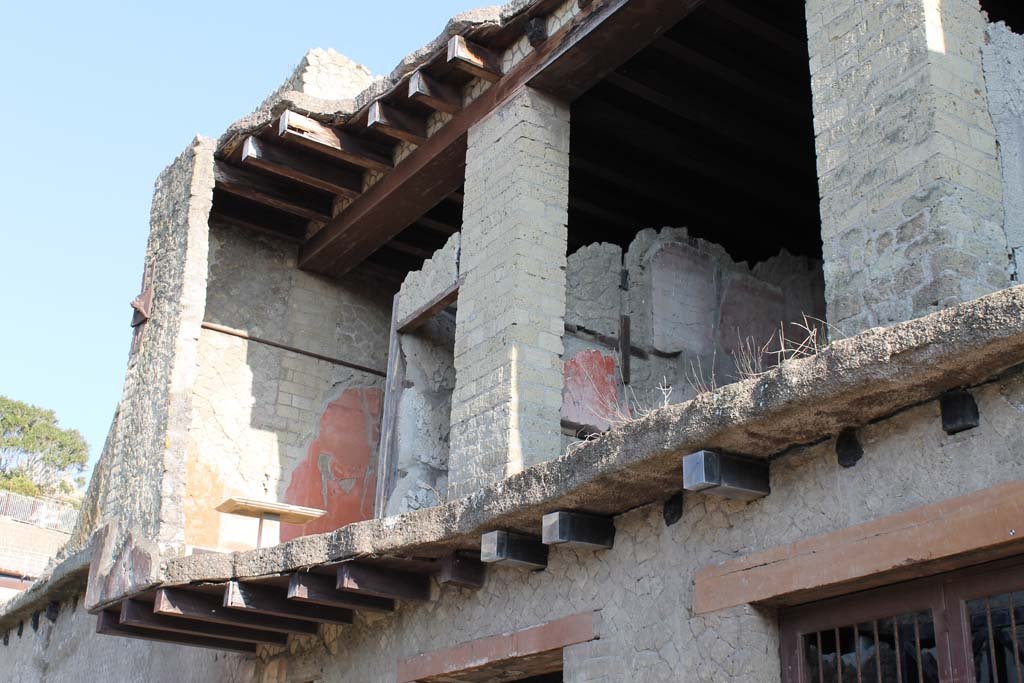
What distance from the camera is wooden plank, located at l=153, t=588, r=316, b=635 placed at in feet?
25.6

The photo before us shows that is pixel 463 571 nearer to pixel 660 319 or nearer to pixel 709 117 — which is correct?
pixel 660 319

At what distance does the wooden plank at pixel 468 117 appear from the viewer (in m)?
7.84

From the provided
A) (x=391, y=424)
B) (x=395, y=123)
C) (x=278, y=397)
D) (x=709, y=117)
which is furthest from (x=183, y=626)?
(x=709, y=117)

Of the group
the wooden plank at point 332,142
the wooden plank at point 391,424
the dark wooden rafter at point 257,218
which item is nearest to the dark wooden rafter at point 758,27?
the wooden plank at point 332,142

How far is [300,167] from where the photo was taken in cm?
1013

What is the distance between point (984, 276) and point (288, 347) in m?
6.87

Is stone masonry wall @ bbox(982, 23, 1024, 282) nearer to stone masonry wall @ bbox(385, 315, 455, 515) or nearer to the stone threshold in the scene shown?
the stone threshold

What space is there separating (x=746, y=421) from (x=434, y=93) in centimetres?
473

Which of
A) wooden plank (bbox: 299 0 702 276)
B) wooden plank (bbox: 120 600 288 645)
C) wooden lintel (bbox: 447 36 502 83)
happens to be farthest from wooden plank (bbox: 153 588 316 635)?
wooden lintel (bbox: 447 36 502 83)

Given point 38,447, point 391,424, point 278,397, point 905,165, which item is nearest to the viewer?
point 905,165

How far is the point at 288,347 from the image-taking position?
1105 cm

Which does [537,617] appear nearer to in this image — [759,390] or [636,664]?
[636,664]

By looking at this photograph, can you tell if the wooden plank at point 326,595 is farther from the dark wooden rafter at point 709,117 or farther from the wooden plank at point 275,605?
the dark wooden rafter at point 709,117

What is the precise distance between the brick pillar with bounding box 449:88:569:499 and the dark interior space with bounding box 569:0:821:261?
0.91m
